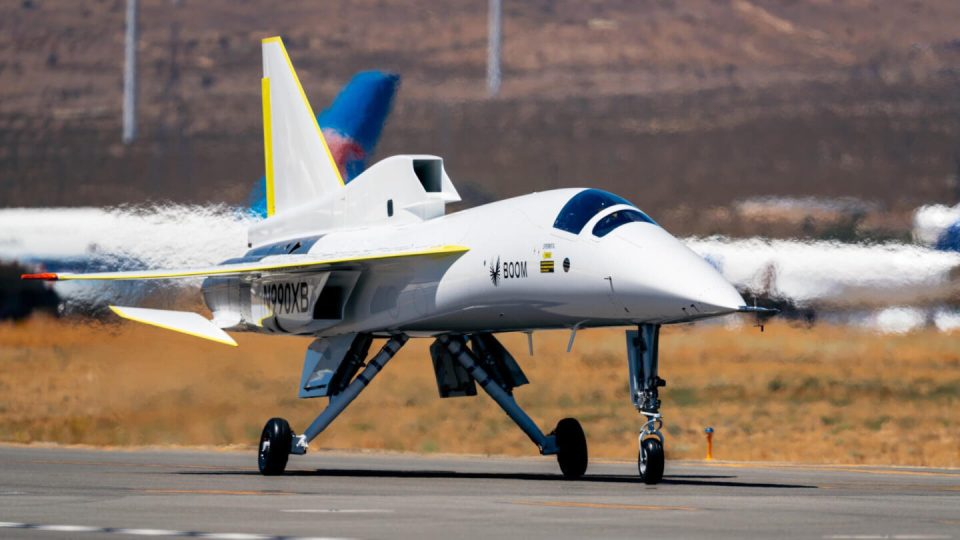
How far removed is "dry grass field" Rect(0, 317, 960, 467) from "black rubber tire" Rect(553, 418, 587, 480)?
794cm

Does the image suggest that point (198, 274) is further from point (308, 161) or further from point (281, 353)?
point (281, 353)

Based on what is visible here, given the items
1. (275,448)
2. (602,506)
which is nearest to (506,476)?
(275,448)

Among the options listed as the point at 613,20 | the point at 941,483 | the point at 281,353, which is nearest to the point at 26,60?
the point at 613,20

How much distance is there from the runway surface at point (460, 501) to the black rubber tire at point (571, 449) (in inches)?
12.2

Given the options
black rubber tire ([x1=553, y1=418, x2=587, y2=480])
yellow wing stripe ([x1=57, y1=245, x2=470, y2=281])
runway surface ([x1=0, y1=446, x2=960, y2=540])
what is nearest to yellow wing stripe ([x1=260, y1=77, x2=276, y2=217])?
yellow wing stripe ([x1=57, y1=245, x2=470, y2=281])

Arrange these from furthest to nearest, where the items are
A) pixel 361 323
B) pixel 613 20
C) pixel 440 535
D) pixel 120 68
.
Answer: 1. pixel 613 20
2. pixel 120 68
3. pixel 361 323
4. pixel 440 535

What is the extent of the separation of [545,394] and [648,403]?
626 inches

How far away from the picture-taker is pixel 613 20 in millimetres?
92375

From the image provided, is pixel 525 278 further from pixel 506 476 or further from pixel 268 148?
pixel 268 148

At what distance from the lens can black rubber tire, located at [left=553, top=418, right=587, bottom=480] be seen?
963 inches

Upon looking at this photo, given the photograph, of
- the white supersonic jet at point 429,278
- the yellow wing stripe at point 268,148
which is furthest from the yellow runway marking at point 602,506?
the yellow wing stripe at point 268,148

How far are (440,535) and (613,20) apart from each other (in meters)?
79.0

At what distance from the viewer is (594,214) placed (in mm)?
22438

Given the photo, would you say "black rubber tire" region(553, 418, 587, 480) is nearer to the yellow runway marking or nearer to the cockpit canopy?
the cockpit canopy
